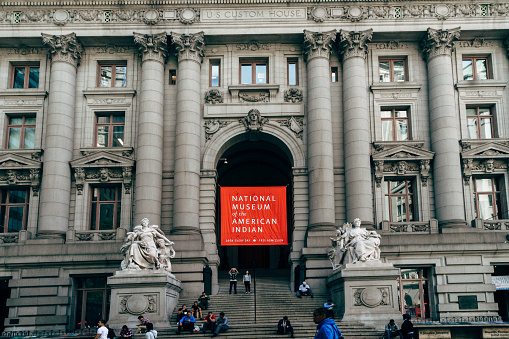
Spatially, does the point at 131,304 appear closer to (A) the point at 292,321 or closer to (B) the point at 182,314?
(B) the point at 182,314

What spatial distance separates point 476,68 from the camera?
136 feet

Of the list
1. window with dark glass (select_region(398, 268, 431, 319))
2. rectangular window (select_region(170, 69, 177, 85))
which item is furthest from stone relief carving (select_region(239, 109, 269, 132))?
window with dark glass (select_region(398, 268, 431, 319))

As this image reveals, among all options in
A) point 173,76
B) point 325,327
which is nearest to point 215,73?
point 173,76

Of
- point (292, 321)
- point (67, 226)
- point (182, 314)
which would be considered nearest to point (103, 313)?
point (67, 226)

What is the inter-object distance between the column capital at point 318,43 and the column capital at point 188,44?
6.93m

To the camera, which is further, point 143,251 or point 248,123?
point 248,123

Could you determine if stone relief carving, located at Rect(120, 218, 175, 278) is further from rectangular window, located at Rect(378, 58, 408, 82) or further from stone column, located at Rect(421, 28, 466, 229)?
rectangular window, located at Rect(378, 58, 408, 82)

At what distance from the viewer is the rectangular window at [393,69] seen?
41.5m

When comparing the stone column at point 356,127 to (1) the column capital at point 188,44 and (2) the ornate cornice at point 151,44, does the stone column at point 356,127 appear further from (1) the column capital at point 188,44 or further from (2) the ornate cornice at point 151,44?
(2) the ornate cornice at point 151,44

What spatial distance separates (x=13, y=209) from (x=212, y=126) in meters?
13.9

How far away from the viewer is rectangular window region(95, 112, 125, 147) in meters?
40.4

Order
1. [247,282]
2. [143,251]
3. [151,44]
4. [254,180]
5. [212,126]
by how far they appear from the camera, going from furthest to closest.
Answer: [254,180] < [212,126] < [151,44] < [247,282] < [143,251]

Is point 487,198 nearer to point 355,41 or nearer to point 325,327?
point 355,41

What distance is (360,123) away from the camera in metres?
38.8
